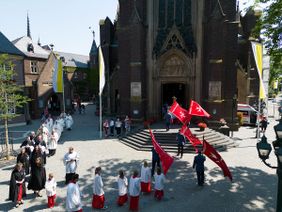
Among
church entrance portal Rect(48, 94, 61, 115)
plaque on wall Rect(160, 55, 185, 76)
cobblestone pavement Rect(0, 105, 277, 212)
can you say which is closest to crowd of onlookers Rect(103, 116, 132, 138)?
cobblestone pavement Rect(0, 105, 277, 212)

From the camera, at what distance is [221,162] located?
9445 millimetres

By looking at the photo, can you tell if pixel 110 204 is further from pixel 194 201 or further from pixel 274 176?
pixel 274 176

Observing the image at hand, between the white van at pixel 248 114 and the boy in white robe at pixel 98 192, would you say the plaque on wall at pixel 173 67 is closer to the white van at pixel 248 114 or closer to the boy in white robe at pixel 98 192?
the white van at pixel 248 114

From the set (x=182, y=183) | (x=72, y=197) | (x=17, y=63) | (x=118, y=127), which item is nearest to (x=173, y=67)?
(x=118, y=127)

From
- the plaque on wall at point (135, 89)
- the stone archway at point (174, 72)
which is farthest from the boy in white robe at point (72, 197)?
the stone archway at point (174, 72)

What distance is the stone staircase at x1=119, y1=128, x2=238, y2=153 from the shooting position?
15.7 meters

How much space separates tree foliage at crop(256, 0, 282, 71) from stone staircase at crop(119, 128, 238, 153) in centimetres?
619

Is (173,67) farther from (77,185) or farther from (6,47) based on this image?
(6,47)

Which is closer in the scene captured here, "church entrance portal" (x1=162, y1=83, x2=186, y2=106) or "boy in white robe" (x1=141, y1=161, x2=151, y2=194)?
"boy in white robe" (x1=141, y1=161, x2=151, y2=194)

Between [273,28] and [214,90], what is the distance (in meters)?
8.33

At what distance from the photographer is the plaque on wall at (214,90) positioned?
64.0 ft

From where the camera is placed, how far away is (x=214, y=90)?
774 inches

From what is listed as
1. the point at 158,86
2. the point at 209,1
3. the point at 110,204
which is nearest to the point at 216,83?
the point at 158,86

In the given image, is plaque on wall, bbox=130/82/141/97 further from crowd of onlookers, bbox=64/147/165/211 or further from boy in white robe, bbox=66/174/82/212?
boy in white robe, bbox=66/174/82/212
